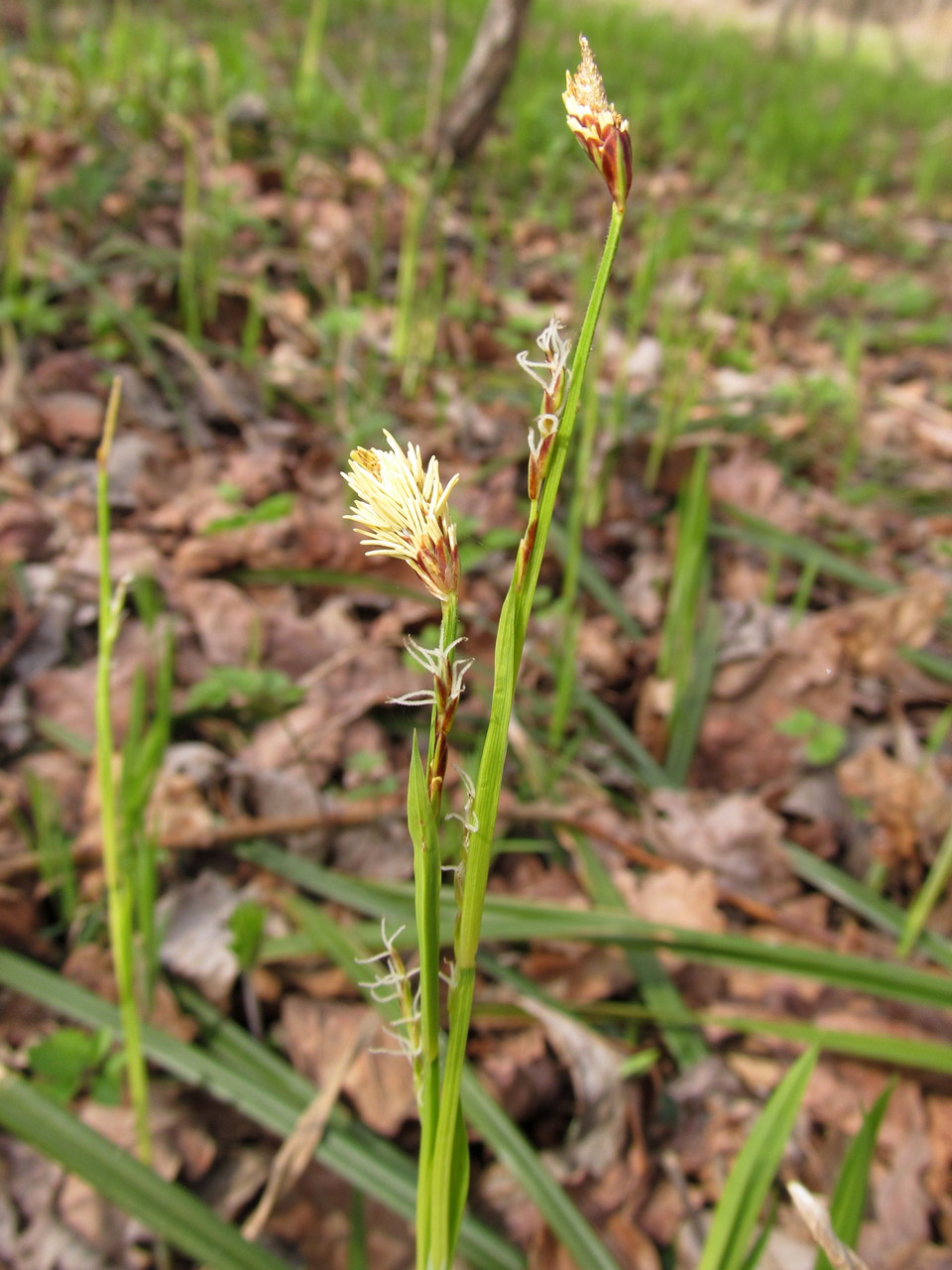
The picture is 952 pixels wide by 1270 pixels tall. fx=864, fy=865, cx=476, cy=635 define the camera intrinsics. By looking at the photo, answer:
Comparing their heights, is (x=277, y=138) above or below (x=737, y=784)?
above

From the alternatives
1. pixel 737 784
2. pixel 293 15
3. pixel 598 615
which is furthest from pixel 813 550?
pixel 293 15

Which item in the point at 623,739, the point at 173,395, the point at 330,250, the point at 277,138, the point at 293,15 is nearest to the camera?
the point at 623,739

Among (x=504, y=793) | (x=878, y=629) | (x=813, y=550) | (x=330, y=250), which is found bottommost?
(x=504, y=793)

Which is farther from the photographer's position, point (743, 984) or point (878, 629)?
point (878, 629)

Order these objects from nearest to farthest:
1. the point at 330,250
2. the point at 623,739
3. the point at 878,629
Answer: the point at 623,739 < the point at 878,629 < the point at 330,250

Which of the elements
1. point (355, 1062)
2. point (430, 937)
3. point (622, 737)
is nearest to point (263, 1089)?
point (355, 1062)

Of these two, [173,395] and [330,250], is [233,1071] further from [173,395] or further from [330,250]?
[330,250]
